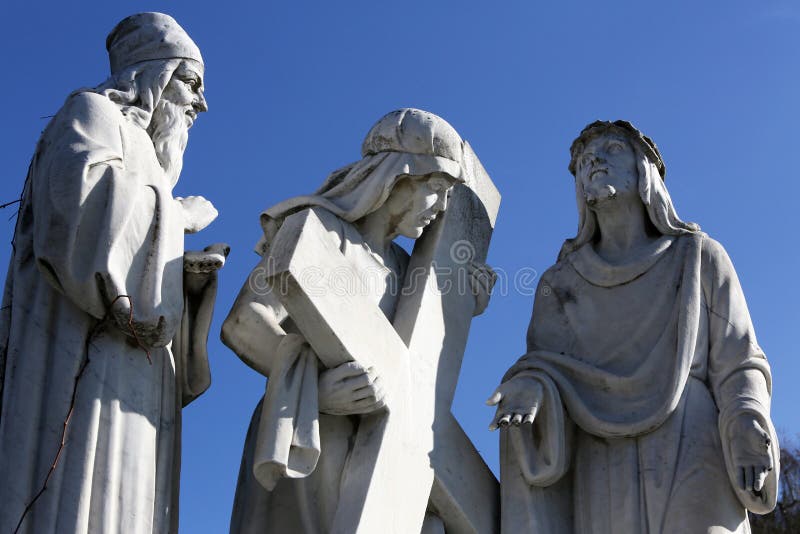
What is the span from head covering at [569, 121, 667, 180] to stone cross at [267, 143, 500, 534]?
0.64 m

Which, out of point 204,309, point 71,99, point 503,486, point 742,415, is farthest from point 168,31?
A: point 742,415

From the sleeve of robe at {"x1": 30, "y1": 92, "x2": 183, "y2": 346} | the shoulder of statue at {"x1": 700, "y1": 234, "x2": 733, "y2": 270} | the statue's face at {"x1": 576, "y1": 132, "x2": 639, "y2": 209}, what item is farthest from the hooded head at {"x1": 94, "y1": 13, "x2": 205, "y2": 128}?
the shoulder of statue at {"x1": 700, "y1": 234, "x2": 733, "y2": 270}

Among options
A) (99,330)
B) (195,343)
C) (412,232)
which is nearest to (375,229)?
(412,232)

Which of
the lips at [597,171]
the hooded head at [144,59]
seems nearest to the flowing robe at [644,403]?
the lips at [597,171]

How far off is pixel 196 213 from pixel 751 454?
3112 millimetres

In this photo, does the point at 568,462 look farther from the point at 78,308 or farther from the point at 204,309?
the point at 78,308

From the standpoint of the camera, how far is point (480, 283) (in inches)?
352

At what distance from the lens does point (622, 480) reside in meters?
7.96

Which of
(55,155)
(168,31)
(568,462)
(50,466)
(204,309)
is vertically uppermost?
(168,31)

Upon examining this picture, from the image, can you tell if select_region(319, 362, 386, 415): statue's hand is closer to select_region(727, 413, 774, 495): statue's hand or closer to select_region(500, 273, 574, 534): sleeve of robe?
select_region(500, 273, 574, 534): sleeve of robe

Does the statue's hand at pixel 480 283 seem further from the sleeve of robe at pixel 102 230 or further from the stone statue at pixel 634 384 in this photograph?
the sleeve of robe at pixel 102 230

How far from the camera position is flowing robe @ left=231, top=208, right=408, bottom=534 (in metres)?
7.47

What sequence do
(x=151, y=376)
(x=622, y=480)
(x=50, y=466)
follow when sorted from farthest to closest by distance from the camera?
(x=622, y=480), (x=151, y=376), (x=50, y=466)

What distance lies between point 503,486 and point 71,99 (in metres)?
3.05
